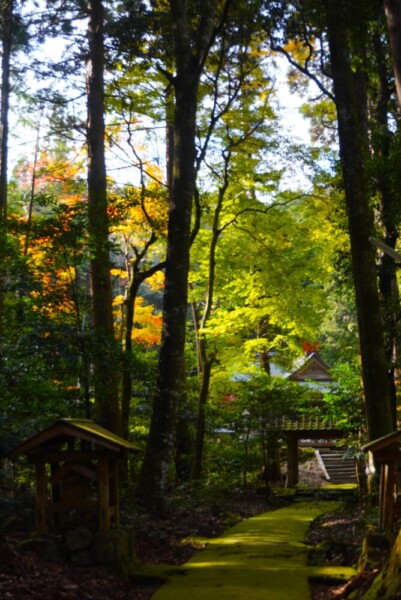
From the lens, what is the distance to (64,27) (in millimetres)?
15656

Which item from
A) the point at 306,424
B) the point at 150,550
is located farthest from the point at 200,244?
the point at 150,550

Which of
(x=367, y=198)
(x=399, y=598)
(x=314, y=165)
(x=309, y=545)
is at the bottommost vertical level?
(x=309, y=545)

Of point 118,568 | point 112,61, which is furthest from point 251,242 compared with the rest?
point 118,568

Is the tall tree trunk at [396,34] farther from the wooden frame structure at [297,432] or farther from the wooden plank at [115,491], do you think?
the wooden frame structure at [297,432]

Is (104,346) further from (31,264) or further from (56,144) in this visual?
(56,144)

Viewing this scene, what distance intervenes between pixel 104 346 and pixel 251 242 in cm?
1021

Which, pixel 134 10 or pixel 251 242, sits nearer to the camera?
pixel 134 10

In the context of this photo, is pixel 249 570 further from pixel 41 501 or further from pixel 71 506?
pixel 41 501

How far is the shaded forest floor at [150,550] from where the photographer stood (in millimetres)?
6215

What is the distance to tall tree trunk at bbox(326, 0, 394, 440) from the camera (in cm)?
1072

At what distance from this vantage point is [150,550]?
29.5 feet

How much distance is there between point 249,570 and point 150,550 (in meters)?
1.95

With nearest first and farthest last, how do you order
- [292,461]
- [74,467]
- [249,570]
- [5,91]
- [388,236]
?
[249,570], [74,467], [388,236], [5,91], [292,461]

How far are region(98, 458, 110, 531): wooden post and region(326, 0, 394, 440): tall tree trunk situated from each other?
5.13 meters
